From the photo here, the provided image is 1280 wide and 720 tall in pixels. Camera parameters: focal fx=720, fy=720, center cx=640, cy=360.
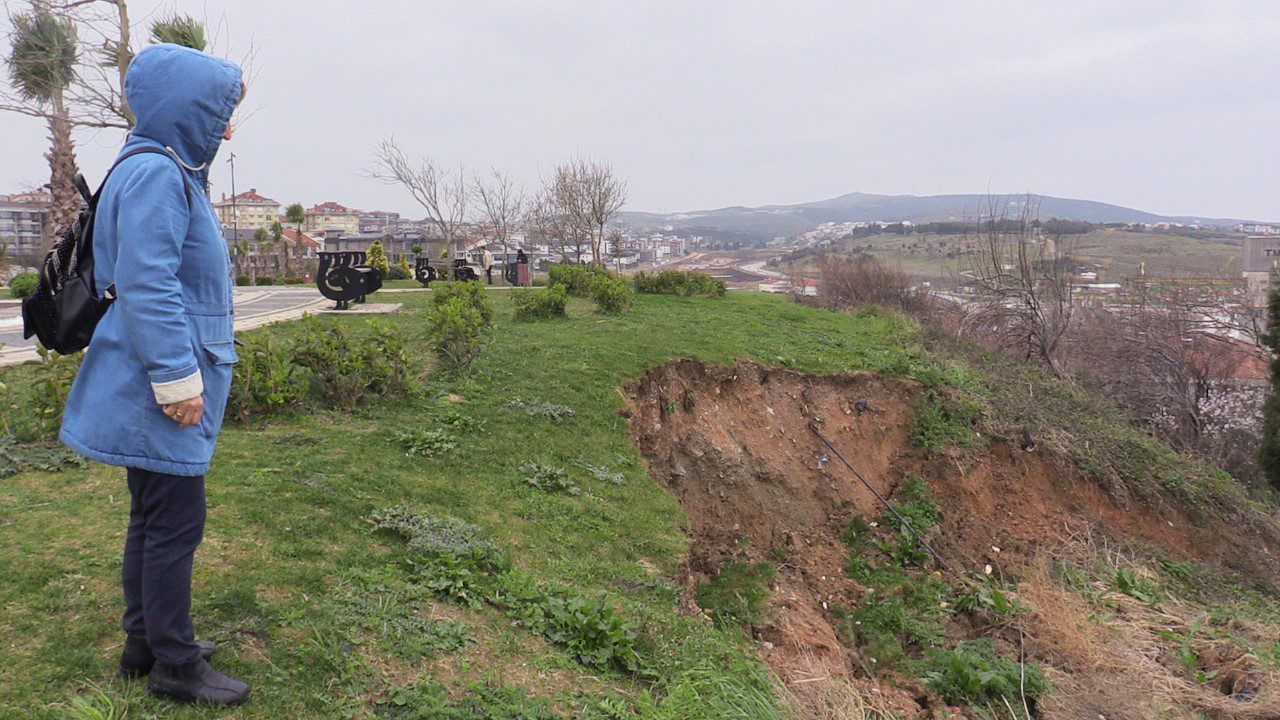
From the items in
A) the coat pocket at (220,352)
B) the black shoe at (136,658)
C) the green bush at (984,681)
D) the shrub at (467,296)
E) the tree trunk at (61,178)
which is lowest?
the green bush at (984,681)

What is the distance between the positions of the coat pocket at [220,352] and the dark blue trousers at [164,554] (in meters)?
0.38

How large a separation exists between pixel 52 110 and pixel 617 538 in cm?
1457

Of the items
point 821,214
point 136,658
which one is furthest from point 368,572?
point 821,214

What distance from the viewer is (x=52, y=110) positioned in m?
13.2

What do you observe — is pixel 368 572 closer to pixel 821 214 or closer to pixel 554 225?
pixel 554 225

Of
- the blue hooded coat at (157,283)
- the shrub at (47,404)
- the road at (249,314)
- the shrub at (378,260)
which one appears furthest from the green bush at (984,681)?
the shrub at (378,260)

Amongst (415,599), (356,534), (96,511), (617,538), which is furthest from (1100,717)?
(96,511)

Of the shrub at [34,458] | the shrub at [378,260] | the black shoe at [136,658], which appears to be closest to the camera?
the black shoe at [136,658]

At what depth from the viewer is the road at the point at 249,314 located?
7742 millimetres

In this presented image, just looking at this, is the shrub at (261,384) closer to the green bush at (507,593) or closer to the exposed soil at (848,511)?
the green bush at (507,593)

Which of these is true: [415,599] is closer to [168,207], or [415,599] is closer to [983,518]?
[168,207]

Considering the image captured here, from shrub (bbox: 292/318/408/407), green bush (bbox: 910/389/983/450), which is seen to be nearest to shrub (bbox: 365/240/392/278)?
shrub (bbox: 292/318/408/407)

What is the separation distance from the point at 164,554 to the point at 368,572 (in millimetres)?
1406

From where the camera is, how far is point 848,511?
29.1ft
